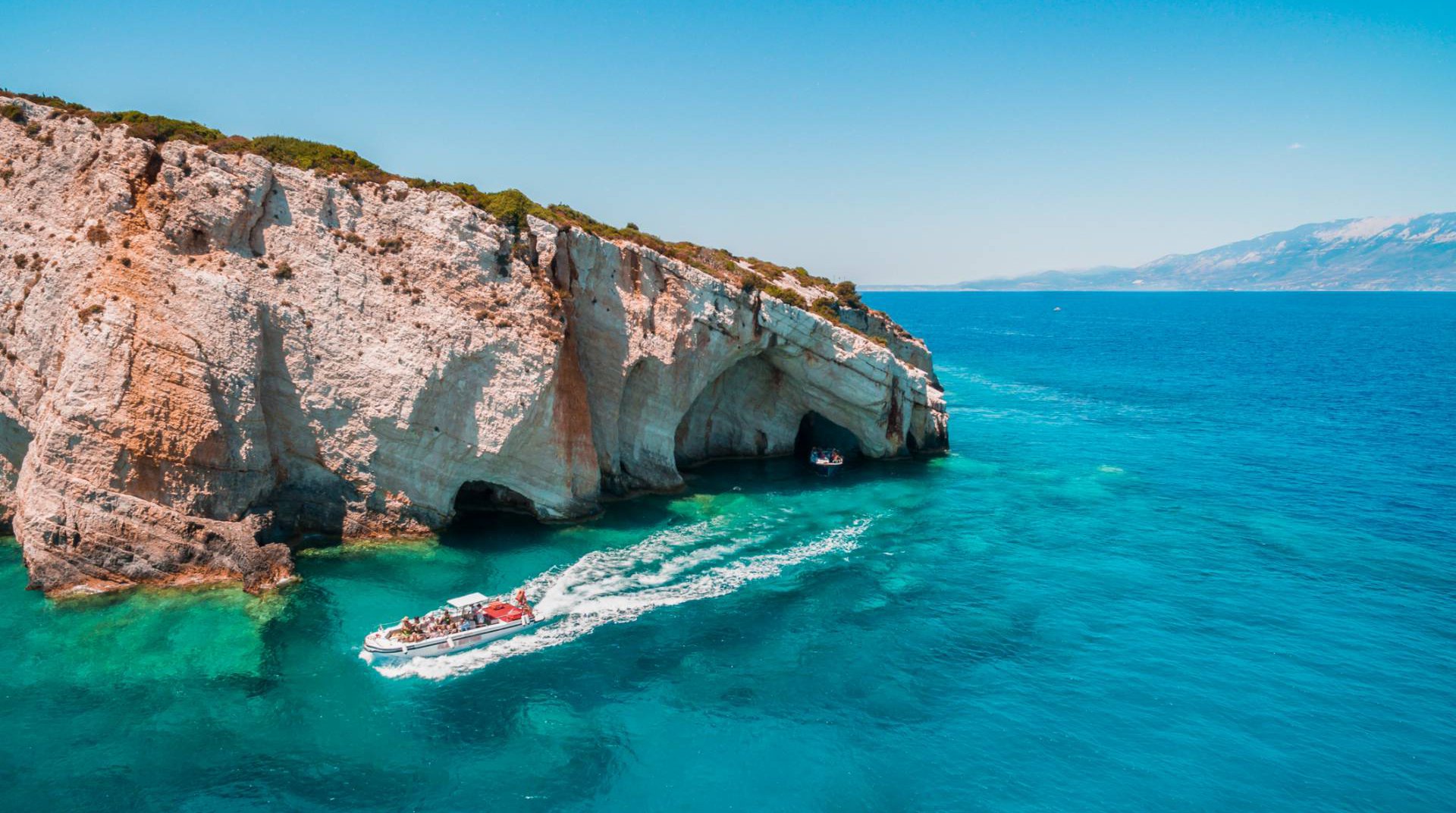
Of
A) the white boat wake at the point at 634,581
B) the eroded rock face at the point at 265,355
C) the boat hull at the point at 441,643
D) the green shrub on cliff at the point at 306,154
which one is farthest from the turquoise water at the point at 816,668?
the green shrub on cliff at the point at 306,154

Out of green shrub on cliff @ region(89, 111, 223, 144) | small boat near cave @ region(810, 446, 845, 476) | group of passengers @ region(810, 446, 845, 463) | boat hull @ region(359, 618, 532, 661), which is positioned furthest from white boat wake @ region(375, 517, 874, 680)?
green shrub on cliff @ region(89, 111, 223, 144)

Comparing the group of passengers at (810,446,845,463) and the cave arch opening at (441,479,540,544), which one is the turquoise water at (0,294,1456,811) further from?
the group of passengers at (810,446,845,463)

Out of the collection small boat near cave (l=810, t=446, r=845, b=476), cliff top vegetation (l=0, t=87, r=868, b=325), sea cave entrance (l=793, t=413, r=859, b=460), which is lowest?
small boat near cave (l=810, t=446, r=845, b=476)

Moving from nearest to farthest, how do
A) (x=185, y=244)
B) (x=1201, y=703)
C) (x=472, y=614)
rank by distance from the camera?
(x=1201, y=703)
(x=472, y=614)
(x=185, y=244)

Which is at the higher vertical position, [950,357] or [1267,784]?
[950,357]

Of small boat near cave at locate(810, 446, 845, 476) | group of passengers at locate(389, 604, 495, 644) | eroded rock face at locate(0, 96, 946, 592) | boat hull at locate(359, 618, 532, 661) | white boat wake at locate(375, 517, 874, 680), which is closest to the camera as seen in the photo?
boat hull at locate(359, 618, 532, 661)

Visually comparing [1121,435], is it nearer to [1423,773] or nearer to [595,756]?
[1423,773]

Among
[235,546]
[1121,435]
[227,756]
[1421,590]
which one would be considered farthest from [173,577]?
[1121,435]
